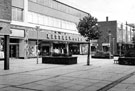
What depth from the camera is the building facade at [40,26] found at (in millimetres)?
32406

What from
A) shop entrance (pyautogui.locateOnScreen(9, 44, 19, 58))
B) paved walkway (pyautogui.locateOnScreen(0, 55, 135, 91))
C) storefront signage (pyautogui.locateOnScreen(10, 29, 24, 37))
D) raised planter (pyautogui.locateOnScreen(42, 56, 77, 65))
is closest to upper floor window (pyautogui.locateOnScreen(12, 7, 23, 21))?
storefront signage (pyautogui.locateOnScreen(10, 29, 24, 37))

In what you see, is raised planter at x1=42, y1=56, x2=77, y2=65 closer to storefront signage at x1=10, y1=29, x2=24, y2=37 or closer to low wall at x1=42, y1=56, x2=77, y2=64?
low wall at x1=42, y1=56, x2=77, y2=64

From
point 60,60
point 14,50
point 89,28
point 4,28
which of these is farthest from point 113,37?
point 4,28

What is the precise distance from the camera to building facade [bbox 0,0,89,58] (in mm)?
32406

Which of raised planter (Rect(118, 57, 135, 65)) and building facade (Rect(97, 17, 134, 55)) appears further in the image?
building facade (Rect(97, 17, 134, 55))

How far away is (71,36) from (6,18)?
32.0 meters

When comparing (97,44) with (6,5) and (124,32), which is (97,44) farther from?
(6,5)

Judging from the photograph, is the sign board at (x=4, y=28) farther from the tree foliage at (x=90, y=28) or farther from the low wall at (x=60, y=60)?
the tree foliage at (x=90, y=28)

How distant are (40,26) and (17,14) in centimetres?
572

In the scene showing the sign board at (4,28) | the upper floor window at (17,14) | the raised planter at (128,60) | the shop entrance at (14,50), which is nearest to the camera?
the sign board at (4,28)

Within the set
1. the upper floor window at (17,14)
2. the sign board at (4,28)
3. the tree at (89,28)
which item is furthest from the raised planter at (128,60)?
the upper floor window at (17,14)

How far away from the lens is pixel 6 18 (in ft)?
52.3

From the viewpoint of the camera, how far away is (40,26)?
37062mm

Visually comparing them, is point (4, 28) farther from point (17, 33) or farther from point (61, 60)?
point (17, 33)
